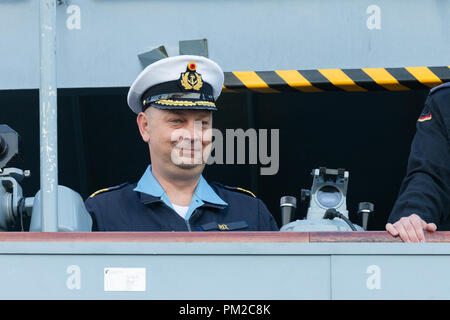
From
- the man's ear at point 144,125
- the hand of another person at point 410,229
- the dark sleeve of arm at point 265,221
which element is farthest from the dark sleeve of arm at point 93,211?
the hand of another person at point 410,229

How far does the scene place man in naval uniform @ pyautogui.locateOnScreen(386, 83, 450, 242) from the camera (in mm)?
2420

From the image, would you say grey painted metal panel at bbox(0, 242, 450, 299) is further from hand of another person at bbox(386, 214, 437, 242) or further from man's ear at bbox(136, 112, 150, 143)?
man's ear at bbox(136, 112, 150, 143)

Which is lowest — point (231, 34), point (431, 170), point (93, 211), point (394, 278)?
point (394, 278)

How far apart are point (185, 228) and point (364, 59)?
686mm

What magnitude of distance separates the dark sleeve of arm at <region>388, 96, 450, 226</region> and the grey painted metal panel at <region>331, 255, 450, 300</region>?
561mm

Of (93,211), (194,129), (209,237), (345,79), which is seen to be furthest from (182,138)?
(209,237)

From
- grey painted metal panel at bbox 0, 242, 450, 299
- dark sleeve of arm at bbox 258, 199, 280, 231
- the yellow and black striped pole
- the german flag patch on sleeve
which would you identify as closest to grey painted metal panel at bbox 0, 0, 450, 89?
the yellow and black striped pole

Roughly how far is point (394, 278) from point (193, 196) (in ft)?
3.26

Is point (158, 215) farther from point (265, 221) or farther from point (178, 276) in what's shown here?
point (178, 276)

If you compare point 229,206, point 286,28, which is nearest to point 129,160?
point 229,206

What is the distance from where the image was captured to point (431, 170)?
248cm

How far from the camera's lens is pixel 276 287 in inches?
72.2

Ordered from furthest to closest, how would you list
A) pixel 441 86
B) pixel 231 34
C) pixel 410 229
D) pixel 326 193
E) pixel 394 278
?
pixel 326 193, pixel 231 34, pixel 441 86, pixel 410 229, pixel 394 278

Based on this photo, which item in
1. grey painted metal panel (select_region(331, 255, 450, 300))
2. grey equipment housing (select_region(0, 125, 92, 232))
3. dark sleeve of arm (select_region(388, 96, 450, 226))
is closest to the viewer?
grey painted metal panel (select_region(331, 255, 450, 300))
